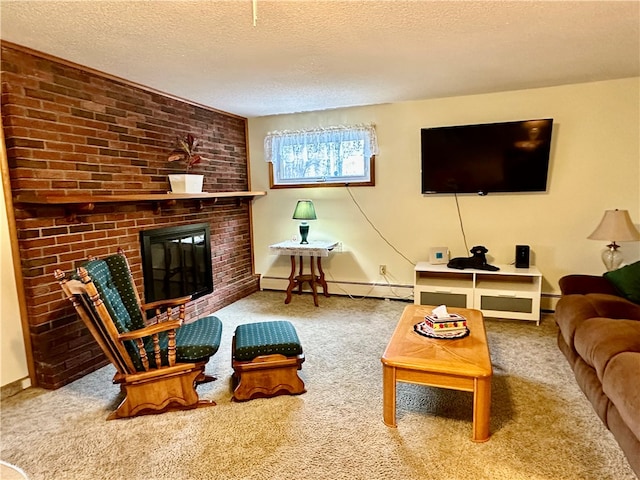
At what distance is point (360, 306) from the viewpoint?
165 inches

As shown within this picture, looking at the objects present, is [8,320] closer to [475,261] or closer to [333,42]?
[333,42]

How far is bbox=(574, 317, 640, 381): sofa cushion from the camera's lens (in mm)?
1895

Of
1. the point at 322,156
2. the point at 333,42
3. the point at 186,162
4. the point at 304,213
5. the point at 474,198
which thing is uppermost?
the point at 333,42

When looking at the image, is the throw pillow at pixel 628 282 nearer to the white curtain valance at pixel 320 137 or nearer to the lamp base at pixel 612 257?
the lamp base at pixel 612 257

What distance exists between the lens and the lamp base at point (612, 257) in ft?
11.0

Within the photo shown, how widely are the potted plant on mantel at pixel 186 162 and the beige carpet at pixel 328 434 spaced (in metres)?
1.61

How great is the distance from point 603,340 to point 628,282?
38.1 inches

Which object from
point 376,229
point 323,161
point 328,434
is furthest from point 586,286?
point 323,161

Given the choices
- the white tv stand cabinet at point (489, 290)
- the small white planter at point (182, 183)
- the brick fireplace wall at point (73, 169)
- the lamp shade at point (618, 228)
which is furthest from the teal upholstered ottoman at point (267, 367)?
the lamp shade at point (618, 228)

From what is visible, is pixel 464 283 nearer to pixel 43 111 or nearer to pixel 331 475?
pixel 331 475

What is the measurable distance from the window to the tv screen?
683 millimetres

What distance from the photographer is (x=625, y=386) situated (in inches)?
64.3

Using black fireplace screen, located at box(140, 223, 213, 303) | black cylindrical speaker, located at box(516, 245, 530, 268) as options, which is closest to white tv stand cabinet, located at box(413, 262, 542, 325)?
black cylindrical speaker, located at box(516, 245, 530, 268)

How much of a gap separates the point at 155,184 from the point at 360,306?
7.85ft
